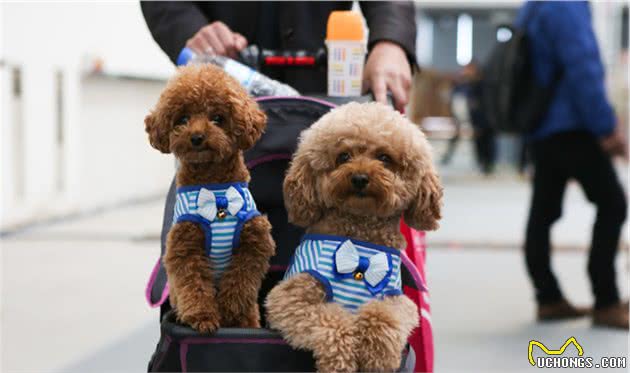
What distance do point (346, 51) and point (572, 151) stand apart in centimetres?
173

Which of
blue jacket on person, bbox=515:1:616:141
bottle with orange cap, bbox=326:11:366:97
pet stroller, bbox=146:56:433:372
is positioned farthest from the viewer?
blue jacket on person, bbox=515:1:616:141

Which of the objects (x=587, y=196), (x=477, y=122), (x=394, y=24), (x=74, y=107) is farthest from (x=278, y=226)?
(x=477, y=122)

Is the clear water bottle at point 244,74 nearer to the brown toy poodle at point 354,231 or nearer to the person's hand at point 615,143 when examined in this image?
the brown toy poodle at point 354,231

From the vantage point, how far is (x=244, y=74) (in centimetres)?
175

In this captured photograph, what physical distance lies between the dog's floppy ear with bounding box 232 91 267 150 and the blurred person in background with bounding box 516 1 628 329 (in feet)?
6.83

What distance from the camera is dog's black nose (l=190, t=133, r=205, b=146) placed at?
1.36 m

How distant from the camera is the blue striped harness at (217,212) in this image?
145cm

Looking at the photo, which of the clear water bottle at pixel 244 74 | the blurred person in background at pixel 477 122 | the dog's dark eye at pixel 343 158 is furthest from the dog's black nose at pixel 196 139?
the blurred person in background at pixel 477 122

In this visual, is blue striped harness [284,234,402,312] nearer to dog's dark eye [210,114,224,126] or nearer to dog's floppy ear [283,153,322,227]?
dog's floppy ear [283,153,322,227]

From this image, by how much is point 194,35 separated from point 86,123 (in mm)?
4943

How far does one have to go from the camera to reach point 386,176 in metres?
1.35

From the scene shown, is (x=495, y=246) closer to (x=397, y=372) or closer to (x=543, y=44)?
(x=543, y=44)

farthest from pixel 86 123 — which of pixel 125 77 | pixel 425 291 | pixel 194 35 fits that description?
pixel 425 291

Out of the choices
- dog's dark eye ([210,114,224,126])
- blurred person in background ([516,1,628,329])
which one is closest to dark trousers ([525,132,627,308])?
blurred person in background ([516,1,628,329])
